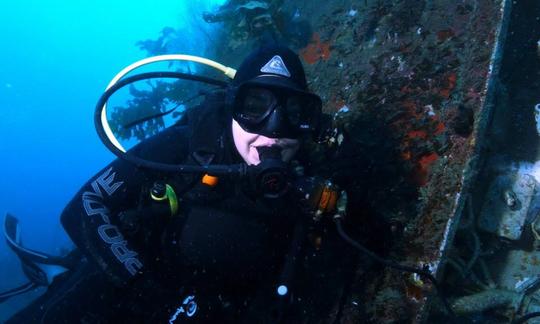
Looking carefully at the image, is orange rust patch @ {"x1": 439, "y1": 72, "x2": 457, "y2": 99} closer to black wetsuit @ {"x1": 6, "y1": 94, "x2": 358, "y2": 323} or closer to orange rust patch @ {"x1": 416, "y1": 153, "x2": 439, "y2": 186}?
orange rust patch @ {"x1": 416, "y1": 153, "x2": 439, "y2": 186}

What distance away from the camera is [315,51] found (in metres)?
3.35

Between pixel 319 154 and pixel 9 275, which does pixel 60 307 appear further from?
pixel 9 275

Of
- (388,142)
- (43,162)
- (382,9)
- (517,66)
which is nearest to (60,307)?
(388,142)

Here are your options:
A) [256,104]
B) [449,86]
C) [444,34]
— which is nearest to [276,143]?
[256,104]

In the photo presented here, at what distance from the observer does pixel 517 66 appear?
3.01 metres

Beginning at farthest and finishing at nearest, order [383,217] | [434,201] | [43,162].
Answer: [43,162], [383,217], [434,201]

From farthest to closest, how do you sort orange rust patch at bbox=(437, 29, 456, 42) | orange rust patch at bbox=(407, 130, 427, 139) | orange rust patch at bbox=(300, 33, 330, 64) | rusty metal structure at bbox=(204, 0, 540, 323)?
orange rust patch at bbox=(300, 33, 330, 64), orange rust patch at bbox=(437, 29, 456, 42), orange rust patch at bbox=(407, 130, 427, 139), rusty metal structure at bbox=(204, 0, 540, 323)

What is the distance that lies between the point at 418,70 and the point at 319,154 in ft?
3.07

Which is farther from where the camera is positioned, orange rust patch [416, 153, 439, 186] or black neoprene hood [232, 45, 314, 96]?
black neoprene hood [232, 45, 314, 96]

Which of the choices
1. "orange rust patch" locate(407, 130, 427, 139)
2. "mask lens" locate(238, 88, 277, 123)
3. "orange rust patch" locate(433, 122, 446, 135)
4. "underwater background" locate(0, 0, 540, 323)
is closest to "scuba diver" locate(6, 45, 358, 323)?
"mask lens" locate(238, 88, 277, 123)

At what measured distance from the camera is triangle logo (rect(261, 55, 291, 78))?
7.68 ft

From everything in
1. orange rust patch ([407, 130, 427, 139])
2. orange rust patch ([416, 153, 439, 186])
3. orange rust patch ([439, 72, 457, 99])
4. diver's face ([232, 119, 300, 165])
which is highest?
orange rust patch ([439, 72, 457, 99])

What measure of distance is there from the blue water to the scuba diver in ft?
125

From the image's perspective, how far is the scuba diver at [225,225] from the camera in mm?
2189
